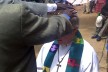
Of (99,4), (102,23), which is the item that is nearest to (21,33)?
(102,23)

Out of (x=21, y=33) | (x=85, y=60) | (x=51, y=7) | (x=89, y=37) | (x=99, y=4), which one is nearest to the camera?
(x=21, y=33)

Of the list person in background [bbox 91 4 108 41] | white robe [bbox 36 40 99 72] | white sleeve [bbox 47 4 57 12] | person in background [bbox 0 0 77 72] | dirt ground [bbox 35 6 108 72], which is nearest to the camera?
person in background [bbox 0 0 77 72]

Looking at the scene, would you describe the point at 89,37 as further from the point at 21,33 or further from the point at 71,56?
the point at 21,33

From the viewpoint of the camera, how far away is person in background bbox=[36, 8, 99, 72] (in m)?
3.34

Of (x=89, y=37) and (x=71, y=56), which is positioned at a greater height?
(x=71, y=56)

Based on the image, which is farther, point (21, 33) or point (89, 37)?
point (89, 37)

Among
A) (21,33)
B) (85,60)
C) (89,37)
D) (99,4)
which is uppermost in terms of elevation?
(21,33)

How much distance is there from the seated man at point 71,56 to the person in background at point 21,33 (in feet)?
3.69

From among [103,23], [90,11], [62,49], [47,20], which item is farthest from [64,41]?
[90,11]

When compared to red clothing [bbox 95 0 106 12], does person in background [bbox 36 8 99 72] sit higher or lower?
higher

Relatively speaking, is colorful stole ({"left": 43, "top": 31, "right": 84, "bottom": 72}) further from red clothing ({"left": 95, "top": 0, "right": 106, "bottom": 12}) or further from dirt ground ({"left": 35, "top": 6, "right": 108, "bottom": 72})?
red clothing ({"left": 95, "top": 0, "right": 106, "bottom": 12})

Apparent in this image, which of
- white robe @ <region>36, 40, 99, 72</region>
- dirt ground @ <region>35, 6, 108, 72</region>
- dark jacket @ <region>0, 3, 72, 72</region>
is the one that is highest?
dark jacket @ <region>0, 3, 72, 72</region>

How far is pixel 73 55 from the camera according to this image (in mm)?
3439

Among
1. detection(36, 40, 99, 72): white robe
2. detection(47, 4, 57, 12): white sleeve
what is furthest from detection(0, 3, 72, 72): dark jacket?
detection(36, 40, 99, 72): white robe
